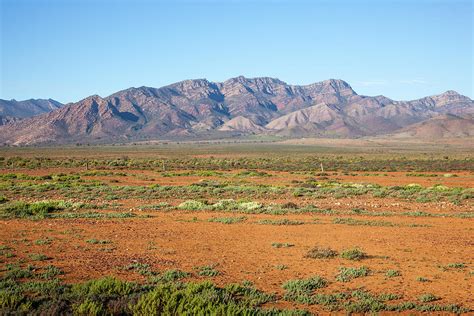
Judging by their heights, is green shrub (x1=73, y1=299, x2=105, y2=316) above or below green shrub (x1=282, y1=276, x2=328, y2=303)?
above

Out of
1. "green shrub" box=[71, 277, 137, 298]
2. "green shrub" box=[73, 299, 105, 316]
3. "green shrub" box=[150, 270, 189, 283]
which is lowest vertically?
"green shrub" box=[150, 270, 189, 283]

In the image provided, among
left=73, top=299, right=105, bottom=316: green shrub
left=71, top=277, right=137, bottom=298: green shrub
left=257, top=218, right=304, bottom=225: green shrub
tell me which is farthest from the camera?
left=257, top=218, right=304, bottom=225: green shrub

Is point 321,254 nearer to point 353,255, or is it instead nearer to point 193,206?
point 353,255

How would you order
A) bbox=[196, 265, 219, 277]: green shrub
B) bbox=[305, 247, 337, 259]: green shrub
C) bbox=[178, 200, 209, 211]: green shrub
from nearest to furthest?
bbox=[196, 265, 219, 277]: green shrub → bbox=[305, 247, 337, 259]: green shrub → bbox=[178, 200, 209, 211]: green shrub

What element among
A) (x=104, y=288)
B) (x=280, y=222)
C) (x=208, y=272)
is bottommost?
(x=280, y=222)

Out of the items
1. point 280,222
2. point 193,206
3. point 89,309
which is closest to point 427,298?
point 89,309

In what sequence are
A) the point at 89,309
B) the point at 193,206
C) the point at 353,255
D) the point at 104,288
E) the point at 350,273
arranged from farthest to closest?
the point at 193,206
the point at 353,255
the point at 350,273
the point at 104,288
the point at 89,309

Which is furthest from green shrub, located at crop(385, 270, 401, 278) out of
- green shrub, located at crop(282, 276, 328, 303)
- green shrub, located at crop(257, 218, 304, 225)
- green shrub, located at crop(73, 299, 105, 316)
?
green shrub, located at crop(257, 218, 304, 225)

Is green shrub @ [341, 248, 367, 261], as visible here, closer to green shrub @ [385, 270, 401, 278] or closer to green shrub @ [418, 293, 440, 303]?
green shrub @ [385, 270, 401, 278]

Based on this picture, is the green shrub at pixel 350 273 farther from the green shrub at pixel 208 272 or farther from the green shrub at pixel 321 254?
the green shrub at pixel 208 272

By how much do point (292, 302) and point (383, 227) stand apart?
29.3 ft

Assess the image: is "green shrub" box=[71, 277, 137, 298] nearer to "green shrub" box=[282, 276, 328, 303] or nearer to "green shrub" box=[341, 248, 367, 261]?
"green shrub" box=[282, 276, 328, 303]

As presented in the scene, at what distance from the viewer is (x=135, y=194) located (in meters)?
27.9

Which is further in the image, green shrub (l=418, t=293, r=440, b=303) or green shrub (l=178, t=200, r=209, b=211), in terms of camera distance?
green shrub (l=178, t=200, r=209, b=211)
